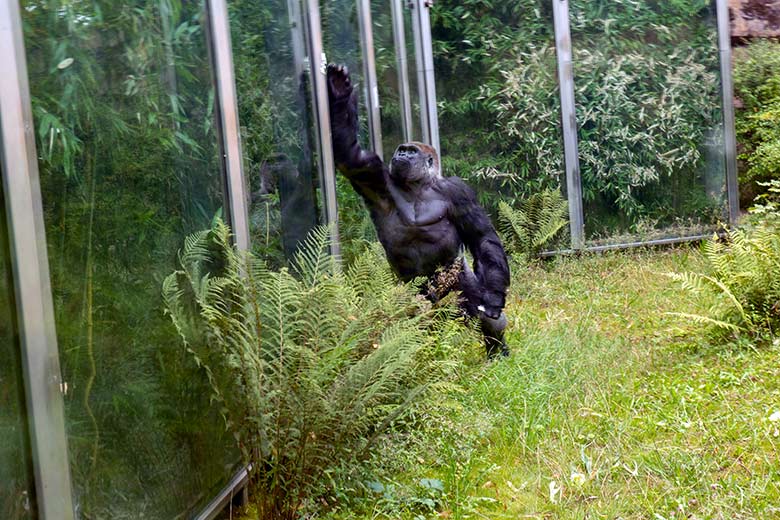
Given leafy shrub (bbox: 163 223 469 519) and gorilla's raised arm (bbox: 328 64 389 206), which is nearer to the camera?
leafy shrub (bbox: 163 223 469 519)

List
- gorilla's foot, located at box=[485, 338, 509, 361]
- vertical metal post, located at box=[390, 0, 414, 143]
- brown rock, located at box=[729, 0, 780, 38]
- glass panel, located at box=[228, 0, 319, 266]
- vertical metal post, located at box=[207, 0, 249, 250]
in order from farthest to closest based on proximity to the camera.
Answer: brown rock, located at box=[729, 0, 780, 38] < vertical metal post, located at box=[390, 0, 414, 143] < gorilla's foot, located at box=[485, 338, 509, 361] < glass panel, located at box=[228, 0, 319, 266] < vertical metal post, located at box=[207, 0, 249, 250]

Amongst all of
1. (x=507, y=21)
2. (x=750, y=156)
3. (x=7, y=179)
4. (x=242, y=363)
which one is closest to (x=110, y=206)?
(x=7, y=179)

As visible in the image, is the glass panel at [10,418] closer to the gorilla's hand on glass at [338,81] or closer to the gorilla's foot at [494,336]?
the gorilla's hand on glass at [338,81]

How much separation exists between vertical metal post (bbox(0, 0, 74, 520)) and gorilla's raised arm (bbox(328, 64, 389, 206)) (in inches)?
112

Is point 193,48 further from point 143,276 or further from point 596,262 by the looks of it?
point 596,262

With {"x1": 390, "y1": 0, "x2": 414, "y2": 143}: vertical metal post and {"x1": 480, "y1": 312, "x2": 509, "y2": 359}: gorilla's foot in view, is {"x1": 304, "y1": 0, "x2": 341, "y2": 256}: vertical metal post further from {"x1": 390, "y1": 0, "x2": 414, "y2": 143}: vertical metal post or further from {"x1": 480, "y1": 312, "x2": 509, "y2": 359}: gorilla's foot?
{"x1": 390, "y1": 0, "x2": 414, "y2": 143}: vertical metal post

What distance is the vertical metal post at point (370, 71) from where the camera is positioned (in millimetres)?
6477

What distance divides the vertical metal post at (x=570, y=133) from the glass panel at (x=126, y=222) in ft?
22.6

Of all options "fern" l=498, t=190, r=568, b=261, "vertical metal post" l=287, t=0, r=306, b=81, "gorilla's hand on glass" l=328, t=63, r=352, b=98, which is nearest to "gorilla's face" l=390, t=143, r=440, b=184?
"gorilla's hand on glass" l=328, t=63, r=352, b=98

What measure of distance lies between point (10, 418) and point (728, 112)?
9034mm

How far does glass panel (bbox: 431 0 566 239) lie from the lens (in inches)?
384

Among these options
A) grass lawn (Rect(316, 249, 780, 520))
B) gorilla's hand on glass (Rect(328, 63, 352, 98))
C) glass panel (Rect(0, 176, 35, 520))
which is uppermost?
gorilla's hand on glass (Rect(328, 63, 352, 98))

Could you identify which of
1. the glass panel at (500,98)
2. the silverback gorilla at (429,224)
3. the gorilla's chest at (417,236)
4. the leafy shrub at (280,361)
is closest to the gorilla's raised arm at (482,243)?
the silverback gorilla at (429,224)

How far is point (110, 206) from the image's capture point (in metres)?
2.61
